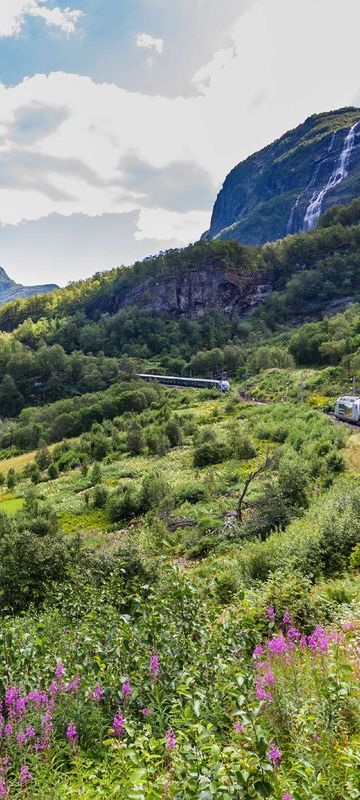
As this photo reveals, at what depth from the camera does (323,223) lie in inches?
5709

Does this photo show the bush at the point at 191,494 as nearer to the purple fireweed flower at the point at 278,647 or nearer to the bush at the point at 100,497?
the bush at the point at 100,497

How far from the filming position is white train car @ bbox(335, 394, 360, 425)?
125 ft

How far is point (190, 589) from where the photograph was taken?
5.57m

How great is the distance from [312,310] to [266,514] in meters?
112

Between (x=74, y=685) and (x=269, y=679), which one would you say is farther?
(x=74, y=685)

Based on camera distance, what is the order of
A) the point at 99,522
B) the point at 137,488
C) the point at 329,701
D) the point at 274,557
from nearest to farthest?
the point at 329,701 → the point at 274,557 → the point at 99,522 → the point at 137,488

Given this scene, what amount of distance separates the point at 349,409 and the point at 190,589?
36.4 meters

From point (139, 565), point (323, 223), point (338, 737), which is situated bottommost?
point (139, 565)

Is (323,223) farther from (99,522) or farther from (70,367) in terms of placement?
(99,522)

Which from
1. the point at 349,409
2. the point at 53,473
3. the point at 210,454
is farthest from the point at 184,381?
the point at 349,409

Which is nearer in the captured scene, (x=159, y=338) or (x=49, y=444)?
(x=49, y=444)

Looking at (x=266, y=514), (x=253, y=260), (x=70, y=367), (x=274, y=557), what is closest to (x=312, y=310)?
(x=253, y=260)

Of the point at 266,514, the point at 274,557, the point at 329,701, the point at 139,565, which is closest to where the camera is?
the point at 329,701

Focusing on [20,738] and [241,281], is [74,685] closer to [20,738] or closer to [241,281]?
[20,738]
